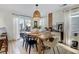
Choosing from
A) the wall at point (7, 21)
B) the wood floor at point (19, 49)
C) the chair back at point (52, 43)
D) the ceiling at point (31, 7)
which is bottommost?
the wood floor at point (19, 49)

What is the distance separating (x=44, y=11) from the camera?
6.11ft

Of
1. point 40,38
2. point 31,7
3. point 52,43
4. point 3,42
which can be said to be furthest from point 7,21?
point 52,43

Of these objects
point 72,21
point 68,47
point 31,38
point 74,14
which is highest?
point 74,14

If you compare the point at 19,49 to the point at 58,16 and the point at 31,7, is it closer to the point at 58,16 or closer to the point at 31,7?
the point at 31,7

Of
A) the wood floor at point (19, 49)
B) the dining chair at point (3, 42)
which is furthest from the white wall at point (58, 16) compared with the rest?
the dining chair at point (3, 42)

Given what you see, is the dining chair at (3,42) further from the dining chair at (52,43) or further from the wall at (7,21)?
the dining chair at (52,43)

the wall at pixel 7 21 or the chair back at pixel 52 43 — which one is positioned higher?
the wall at pixel 7 21

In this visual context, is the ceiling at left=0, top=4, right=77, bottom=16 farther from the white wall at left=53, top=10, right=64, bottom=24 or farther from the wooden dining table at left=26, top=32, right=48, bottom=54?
the wooden dining table at left=26, top=32, right=48, bottom=54

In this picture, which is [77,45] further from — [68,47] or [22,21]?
[22,21]

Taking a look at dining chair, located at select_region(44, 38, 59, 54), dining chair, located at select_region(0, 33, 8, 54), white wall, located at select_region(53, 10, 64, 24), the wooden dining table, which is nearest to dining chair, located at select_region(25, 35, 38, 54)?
the wooden dining table

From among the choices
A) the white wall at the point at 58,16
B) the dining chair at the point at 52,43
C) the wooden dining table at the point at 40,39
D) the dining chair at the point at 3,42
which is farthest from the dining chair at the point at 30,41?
the white wall at the point at 58,16

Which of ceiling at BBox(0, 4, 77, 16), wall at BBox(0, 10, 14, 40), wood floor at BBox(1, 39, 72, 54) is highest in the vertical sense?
ceiling at BBox(0, 4, 77, 16)
